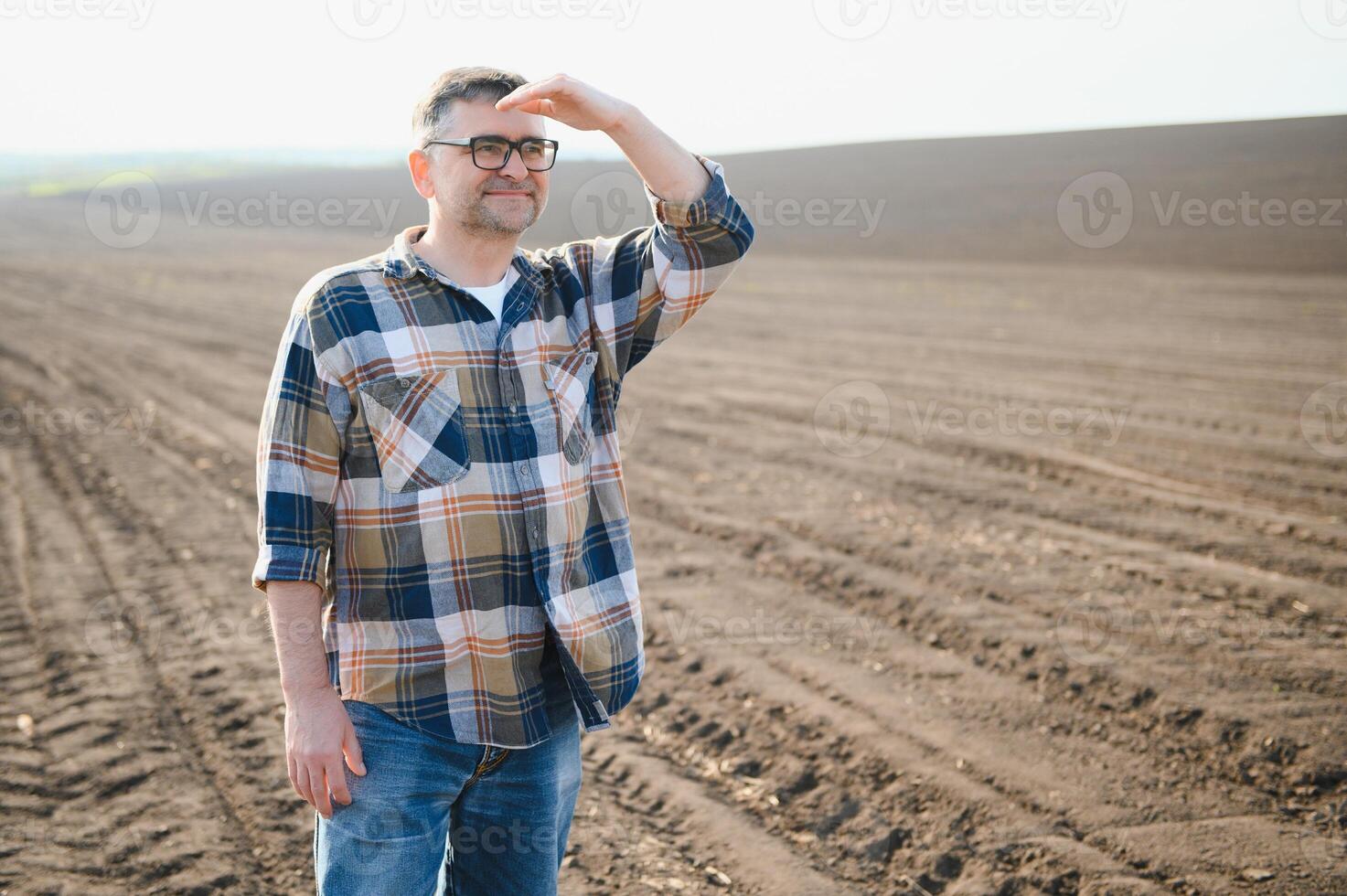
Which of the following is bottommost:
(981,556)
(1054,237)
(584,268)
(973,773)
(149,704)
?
(149,704)

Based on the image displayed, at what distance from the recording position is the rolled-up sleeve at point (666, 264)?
2252 millimetres

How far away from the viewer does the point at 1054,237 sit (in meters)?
28.5

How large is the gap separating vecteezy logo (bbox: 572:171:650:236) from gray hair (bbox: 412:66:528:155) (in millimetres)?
28155

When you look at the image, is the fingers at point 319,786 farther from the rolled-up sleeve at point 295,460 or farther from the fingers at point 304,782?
the rolled-up sleeve at point 295,460

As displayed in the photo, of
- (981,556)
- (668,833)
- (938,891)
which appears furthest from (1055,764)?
(981,556)

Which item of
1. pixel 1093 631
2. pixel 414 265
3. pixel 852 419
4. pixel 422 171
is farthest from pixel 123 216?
pixel 414 265

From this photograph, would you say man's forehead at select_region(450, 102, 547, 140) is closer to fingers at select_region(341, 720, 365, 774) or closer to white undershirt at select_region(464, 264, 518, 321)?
white undershirt at select_region(464, 264, 518, 321)

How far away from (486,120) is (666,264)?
0.48m

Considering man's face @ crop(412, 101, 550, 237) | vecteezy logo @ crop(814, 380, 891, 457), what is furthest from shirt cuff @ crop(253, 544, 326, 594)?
vecteezy logo @ crop(814, 380, 891, 457)

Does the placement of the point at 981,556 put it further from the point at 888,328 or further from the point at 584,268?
the point at 888,328

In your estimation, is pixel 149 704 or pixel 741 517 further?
pixel 741 517

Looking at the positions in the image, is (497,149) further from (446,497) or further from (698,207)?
(446,497)

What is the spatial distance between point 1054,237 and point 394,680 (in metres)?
29.3

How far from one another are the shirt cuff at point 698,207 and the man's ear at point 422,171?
46 centimetres
